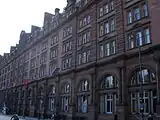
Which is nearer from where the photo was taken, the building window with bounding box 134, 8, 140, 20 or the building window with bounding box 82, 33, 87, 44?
the building window with bounding box 134, 8, 140, 20

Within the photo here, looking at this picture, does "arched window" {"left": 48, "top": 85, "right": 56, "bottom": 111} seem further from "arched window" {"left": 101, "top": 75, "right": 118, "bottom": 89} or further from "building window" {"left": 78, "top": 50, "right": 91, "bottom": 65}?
"arched window" {"left": 101, "top": 75, "right": 118, "bottom": 89}

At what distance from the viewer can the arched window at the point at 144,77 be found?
83.4ft

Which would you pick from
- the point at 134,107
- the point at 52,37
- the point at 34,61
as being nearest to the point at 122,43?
the point at 134,107

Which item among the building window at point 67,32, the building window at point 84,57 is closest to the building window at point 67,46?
the building window at point 67,32

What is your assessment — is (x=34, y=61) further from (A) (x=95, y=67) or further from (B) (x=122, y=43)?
(B) (x=122, y=43)

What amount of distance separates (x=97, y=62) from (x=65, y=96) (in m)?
11.0

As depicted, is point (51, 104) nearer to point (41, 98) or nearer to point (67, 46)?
point (41, 98)

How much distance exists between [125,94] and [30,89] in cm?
3415

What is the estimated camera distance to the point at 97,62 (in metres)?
33.9

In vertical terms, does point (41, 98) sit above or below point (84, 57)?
below

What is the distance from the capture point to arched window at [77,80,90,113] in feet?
116

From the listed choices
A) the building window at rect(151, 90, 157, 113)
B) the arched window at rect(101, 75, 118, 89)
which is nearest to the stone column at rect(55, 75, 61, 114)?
the arched window at rect(101, 75, 118, 89)

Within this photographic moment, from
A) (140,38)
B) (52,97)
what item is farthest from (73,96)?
(140,38)

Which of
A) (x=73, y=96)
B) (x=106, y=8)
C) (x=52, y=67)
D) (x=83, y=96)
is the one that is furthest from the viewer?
(x=52, y=67)
